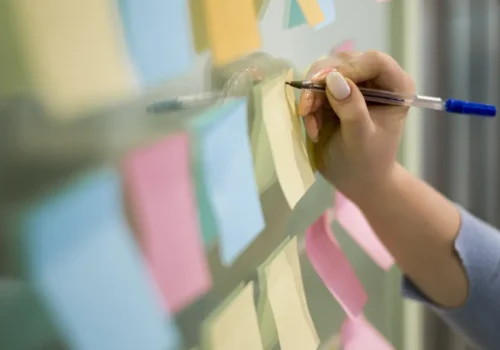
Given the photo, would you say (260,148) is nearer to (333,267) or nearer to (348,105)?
(348,105)

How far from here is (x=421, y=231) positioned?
0.60 metres

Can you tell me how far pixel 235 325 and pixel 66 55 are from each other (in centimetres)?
23

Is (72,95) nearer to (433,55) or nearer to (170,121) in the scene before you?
(170,121)

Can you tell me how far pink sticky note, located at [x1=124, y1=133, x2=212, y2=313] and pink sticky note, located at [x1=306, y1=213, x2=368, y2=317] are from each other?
0.82 feet

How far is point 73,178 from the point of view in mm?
227

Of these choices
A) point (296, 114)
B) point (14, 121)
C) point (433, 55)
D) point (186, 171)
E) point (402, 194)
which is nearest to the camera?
point (14, 121)

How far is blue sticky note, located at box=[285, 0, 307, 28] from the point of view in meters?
0.46

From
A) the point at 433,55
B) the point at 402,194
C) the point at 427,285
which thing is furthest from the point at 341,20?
the point at 433,55

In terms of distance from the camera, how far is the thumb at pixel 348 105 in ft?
1.42

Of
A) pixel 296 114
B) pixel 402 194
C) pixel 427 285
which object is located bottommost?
pixel 427 285

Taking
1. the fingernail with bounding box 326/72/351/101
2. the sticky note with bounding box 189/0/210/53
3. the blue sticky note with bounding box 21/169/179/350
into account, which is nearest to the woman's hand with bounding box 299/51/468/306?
the fingernail with bounding box 326/72/351/101

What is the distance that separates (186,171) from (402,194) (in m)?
0.33

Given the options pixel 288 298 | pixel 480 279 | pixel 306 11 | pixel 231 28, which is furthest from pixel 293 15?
pixel 480 279

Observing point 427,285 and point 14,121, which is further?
point 427,285
